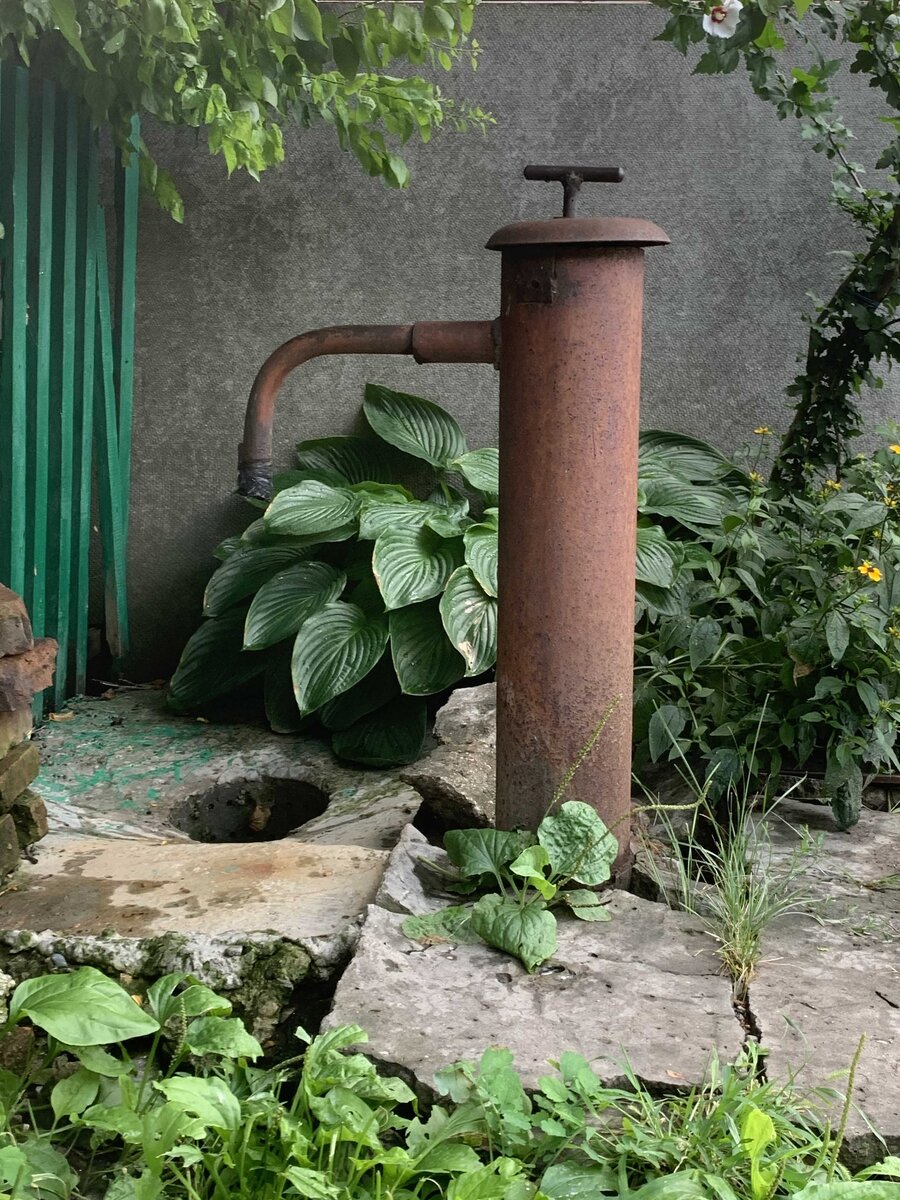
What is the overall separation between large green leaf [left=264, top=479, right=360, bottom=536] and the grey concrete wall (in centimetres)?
52

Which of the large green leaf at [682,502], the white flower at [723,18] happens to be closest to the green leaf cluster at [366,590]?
the large green leaf at [682,502]

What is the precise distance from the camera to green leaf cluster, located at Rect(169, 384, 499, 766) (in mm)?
3578

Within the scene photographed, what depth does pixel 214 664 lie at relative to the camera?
4039 millimetres

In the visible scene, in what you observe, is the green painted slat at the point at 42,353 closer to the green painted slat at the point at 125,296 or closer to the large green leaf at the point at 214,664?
the green painted slat at the point at 125,296

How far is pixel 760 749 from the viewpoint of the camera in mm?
2863

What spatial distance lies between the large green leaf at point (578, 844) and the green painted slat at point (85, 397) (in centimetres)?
232

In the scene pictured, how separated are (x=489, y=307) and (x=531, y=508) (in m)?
2.18

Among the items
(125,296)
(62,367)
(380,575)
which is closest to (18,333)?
(62,367)

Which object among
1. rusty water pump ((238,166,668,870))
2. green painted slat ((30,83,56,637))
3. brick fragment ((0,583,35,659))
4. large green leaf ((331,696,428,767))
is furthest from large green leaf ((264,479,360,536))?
rusty water pump ((238,166,668,870))

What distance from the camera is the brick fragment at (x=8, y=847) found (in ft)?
7.91

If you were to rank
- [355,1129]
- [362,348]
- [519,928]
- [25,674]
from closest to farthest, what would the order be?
[355,1129], [519,928], [362,348], [25,674]

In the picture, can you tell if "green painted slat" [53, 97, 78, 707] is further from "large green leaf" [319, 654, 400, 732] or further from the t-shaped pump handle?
the t-shaped pump handle

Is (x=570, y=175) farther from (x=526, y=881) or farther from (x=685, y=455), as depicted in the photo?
(x=685, y=455)

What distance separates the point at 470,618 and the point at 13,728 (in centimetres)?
141
